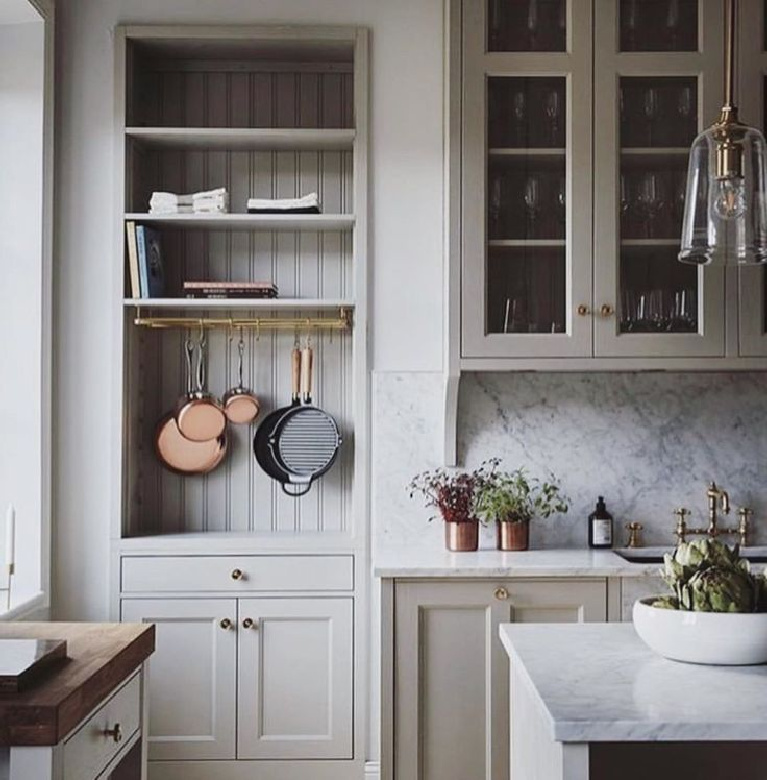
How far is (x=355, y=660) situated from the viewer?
3.53 meters

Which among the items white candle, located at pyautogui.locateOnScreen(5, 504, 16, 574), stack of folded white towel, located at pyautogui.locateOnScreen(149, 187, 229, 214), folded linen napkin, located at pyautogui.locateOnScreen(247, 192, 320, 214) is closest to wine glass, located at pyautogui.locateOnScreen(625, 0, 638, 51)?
folded linen napkin, located at pyautogui.locateOnScreen(247, 192, 320, 214)

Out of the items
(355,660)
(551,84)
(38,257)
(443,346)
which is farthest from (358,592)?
(551,84)

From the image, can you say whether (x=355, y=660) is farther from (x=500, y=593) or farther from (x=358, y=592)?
(x=500, y=593)

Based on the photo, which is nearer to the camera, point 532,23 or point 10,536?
point 10,536

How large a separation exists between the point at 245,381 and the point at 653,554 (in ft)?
4.67

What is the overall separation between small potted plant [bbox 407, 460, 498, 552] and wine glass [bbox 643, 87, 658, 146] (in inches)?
43.6

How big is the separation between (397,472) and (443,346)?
1.40ft

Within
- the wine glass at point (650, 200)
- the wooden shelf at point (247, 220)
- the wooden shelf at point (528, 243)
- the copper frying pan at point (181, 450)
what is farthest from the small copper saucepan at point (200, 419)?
the wine glass at point (650, 200)

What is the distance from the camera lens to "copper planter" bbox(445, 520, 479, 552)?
135 inches

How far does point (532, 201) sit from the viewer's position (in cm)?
334

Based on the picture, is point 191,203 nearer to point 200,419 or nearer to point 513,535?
point 200,419

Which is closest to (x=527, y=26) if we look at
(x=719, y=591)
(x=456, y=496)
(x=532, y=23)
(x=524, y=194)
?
(x=532, y=23)

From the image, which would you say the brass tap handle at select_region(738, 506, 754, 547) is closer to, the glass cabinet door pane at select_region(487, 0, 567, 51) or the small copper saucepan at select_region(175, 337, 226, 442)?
the glass cabinet door pane at select_region(487, 0, 567, 51)

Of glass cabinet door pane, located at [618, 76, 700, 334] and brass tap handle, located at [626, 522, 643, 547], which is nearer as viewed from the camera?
glass cabinet door pane, located at [618, 76, 700, 334]
